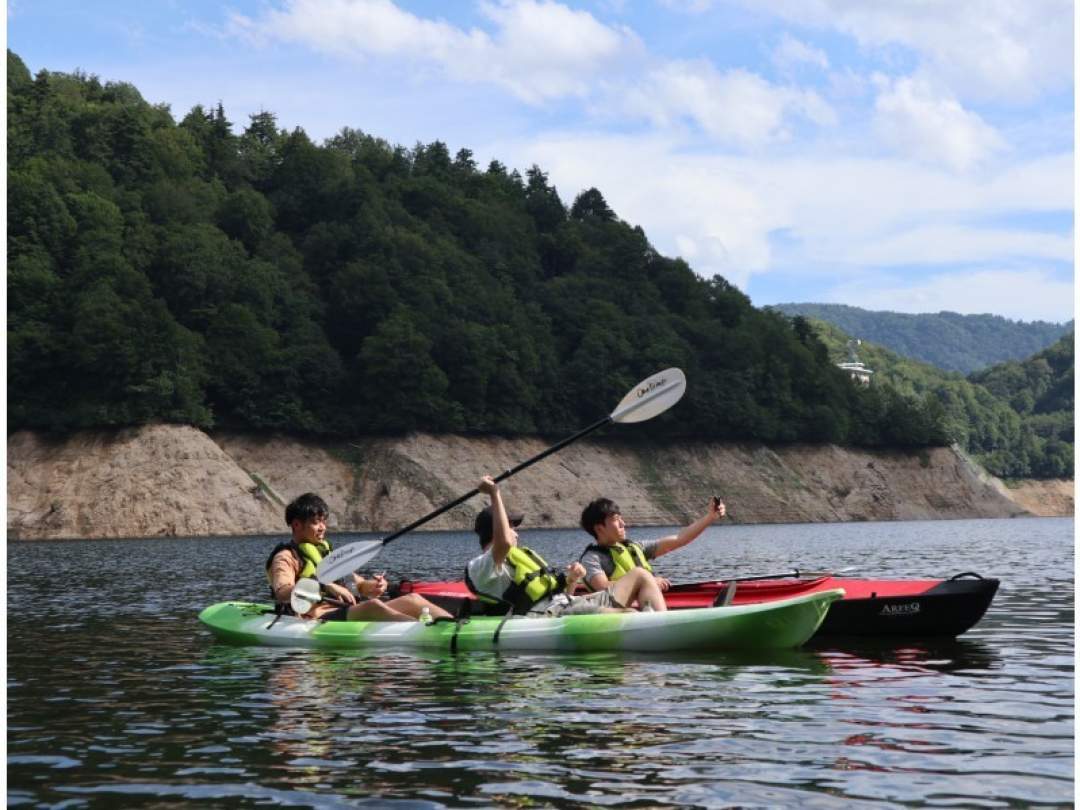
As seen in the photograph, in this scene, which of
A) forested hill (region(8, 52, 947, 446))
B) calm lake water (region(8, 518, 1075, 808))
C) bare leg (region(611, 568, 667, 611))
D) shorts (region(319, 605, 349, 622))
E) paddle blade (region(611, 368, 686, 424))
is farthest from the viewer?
forested hill (region(8, 52, 947, 446))

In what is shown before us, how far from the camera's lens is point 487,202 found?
127m

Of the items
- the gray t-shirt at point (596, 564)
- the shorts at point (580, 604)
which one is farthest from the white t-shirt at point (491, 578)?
the gray t-shirt at point (596, 564)

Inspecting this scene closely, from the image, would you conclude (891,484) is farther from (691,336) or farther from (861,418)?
(691,336)

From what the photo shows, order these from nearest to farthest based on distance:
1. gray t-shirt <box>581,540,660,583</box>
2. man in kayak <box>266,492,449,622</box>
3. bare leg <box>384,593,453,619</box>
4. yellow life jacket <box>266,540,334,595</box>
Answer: gray t-shirt <box>581,540,660,583</box>, man in kayak <box>266,492,449,622</box>, yellow life jacket <box>266,540,334,595</box>, bare leg <box>384,593,453,619</box>

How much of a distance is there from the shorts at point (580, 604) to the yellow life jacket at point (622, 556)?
0.24m

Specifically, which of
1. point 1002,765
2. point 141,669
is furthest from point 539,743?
point 141,669

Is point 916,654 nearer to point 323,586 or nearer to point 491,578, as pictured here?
point 491,578

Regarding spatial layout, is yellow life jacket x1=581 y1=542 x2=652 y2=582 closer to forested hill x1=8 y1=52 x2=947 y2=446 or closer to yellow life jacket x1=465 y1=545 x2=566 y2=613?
yellow life jacket x1=465 y1=545 x2=566 y2=613

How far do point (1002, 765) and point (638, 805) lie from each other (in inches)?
108

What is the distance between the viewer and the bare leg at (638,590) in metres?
16.1

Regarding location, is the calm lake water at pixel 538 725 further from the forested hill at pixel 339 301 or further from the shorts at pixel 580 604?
the forested hill at pixel 339 301

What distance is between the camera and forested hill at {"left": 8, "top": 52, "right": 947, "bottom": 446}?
3110 inches

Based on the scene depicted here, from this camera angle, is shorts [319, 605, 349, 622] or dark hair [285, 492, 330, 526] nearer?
dark hair [285, 492, 330, 526]

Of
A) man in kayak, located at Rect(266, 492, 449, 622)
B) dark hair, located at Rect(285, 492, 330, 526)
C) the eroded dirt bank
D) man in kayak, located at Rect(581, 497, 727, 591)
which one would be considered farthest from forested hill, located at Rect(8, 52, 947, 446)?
man in kayak, located at Rect(581, 497, 727, 591)
